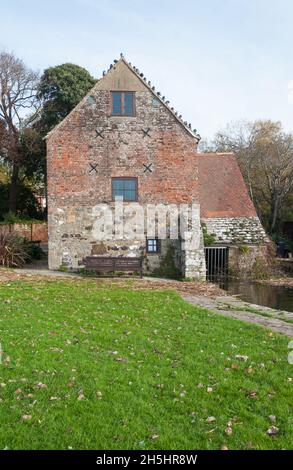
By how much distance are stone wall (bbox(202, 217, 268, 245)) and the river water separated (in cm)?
272

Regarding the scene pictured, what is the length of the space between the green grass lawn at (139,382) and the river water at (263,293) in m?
5.03

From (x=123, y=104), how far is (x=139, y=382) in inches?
649

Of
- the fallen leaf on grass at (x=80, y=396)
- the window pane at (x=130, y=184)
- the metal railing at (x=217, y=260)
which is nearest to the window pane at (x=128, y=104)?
the window pane at (x=130, y=184)

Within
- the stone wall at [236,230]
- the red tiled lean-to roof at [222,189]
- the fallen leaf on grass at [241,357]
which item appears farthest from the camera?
the red tiled lean-to roof at [222,189]

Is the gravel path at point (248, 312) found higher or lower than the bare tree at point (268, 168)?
lower

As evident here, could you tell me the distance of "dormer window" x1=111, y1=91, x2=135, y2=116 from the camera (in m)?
20.0

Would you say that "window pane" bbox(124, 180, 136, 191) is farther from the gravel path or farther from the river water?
the gravel path

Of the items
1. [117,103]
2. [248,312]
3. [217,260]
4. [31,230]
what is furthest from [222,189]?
[248,312]

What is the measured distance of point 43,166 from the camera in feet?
104

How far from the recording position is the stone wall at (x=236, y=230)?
22.9 metres

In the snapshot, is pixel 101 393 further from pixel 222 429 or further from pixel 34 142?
pixel 34 142

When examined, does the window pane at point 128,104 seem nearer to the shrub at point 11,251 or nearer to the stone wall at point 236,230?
the stone wall at point 236,230

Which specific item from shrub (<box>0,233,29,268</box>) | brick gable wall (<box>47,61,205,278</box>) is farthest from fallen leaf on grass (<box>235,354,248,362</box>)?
shrub (<box>0,233,29,268</box>)

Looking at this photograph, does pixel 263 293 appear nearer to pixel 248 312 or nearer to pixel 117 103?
pixel 248 312
